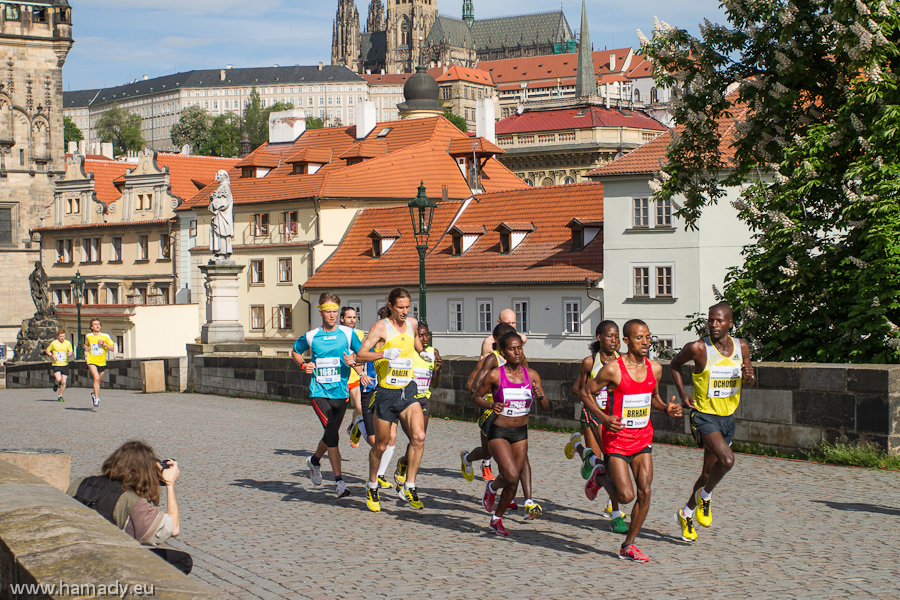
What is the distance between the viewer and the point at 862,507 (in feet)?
29.8

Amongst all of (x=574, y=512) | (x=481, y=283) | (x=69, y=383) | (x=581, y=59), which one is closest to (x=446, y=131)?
(x=481, y=283)

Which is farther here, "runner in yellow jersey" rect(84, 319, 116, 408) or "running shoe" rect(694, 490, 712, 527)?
"runner in yellow jersey" rect(84, 319, 116, 408)

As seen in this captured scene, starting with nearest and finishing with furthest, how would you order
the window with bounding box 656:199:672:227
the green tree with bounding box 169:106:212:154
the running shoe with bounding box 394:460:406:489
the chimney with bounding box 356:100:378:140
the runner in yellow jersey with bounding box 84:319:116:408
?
the running shoe with bounding box 394:460:406:489
the runner in yellow jersey with bounding box 84:319:116:408
the window with bounding box 656:199:672:227
the chimney with bounding box 356:100:378:140
the green tree with bounding box 169:106:212:154

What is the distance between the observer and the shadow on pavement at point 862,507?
8.90m

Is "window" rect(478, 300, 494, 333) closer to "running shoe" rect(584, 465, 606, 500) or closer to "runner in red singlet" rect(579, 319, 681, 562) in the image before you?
"running shoe" rect(584, 465, 606, 500)

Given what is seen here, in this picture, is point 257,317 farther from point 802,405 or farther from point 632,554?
point 632,554

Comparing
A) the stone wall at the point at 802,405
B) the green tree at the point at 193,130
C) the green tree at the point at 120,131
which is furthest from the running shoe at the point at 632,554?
the green tree at the point at 120,131

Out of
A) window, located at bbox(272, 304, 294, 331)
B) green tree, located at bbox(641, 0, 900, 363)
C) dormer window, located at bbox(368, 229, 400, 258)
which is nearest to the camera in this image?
green tree, located at bbox(641, 0, 900, 363)

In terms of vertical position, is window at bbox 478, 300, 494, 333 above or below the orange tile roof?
below

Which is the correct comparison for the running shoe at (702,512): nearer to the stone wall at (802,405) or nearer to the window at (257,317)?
the stone wall at (802,405)

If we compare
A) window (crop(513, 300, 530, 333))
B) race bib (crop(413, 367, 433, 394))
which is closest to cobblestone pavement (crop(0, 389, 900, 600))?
race bib (crop(413, 367, 433, 394))

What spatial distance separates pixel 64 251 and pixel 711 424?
6714 centimetres

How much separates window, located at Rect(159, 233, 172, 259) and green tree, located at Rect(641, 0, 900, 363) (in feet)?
162

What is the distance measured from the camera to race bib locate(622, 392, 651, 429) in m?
7.68
